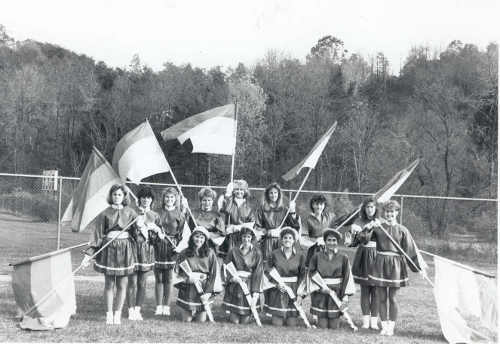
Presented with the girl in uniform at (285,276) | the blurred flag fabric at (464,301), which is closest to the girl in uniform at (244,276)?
the girl in uniform at (285,276)

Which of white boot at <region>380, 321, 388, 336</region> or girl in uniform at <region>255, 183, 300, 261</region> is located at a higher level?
girl in uniform at <region>255, 183, 300, 261</region>

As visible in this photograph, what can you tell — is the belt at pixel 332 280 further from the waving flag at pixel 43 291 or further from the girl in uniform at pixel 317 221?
the waving flag at pixel 43 291

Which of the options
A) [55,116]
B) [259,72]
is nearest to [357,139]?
[259,72]

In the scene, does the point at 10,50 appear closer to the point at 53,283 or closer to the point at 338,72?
the point at 338,72

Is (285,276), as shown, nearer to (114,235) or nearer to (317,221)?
(317,221)

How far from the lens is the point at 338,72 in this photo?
160 feet

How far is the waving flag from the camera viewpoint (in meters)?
7.56

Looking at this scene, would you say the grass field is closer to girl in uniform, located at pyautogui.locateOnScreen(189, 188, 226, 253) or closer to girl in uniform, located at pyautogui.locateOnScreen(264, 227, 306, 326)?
girl in uniform, located at pyautogui.locateOnScreen(264, 227, 306, 326)

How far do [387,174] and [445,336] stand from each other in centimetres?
2797

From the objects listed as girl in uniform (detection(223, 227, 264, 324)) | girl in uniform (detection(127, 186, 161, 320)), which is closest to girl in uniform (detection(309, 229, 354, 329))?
girl in uniform (detection(223, 227, 264, 324))

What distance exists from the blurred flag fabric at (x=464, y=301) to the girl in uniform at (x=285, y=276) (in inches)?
71.9

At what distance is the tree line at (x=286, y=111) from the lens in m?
35.5

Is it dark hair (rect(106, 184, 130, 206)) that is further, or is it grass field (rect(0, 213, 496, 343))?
dark hair (rect(106, 184, 130, 206))

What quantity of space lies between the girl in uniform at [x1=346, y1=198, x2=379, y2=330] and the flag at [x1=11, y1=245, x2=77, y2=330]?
379 cm
